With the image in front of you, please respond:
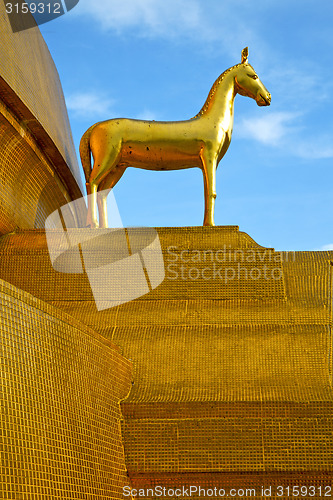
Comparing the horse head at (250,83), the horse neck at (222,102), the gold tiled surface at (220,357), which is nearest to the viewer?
the gold tiled surface at (220,357)

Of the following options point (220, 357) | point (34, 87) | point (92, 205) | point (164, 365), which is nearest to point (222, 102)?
point (92, 205)

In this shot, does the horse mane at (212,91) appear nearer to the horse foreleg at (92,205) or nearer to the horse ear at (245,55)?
the horse ear at (245,55)

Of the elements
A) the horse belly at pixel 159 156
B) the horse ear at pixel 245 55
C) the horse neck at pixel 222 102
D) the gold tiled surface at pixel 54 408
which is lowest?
the gold tiled surface at pixel 54 408

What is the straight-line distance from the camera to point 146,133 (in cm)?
702

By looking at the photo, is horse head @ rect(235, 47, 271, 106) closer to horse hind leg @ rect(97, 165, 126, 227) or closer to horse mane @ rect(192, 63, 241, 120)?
horse mane @ rect(192, 63, 241, 120)

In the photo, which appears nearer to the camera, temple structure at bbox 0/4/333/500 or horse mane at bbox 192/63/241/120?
temple structure at bbox 0/4/333/500

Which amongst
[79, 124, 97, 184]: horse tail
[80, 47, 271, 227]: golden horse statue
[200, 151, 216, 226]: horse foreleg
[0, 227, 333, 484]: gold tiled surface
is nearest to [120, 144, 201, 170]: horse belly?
[80, 47, 271, 227]: golden horse statue

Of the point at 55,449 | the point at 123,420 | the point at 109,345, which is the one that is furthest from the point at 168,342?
the point at 55,449

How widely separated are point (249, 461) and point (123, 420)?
84 centimetres

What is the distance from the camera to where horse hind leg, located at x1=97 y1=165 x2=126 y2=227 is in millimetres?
7172

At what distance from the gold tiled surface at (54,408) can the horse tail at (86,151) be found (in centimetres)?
279

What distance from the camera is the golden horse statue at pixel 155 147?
23.0 ft

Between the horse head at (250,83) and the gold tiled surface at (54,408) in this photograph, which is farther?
the horse head at (250,83)

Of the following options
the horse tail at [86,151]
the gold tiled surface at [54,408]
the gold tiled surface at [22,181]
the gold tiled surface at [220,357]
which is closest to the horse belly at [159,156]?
the horse tail at [86,151]
